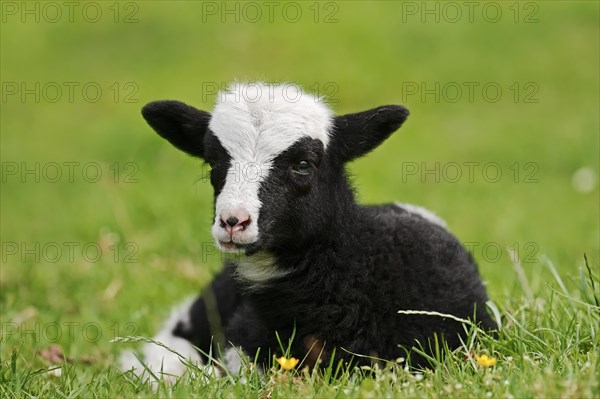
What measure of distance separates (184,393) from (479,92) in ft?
42.5

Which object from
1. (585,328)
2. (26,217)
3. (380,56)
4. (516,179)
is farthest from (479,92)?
(585,328)

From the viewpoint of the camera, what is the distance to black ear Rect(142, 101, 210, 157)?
6172 mm

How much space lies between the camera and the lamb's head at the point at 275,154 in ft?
17.5

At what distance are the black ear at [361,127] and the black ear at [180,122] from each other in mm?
844

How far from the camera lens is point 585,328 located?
18.9 ft

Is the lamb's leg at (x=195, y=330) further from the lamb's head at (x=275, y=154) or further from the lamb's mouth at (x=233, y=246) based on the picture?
the lamb's mouth at (x=233, y=246)

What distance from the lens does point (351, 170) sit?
673 cm

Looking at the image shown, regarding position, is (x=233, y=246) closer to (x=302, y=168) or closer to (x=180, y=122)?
(x=302, y=168)

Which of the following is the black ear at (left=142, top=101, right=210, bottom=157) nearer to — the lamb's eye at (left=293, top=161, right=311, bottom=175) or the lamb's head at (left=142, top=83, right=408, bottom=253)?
the lamb's head at (left=142, top=83, right=408, bottom=253)

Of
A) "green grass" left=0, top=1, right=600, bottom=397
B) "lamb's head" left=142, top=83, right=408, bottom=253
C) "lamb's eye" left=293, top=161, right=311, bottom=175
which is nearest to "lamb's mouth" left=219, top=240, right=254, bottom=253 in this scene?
"lamb's head" left=142, top=83, right=408, bottom=253

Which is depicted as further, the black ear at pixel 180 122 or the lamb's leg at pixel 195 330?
the lamb's leg at pixel 195 330

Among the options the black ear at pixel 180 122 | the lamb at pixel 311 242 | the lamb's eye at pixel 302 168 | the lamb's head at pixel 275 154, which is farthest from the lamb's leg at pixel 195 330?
the lamb's eye at pixel 302 168

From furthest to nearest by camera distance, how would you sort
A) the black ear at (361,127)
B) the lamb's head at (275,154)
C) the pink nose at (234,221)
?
the black ear at (361,127) → the lamb's head at (275,154) → the pink nose at (234,221)

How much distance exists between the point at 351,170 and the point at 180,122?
1.26m
